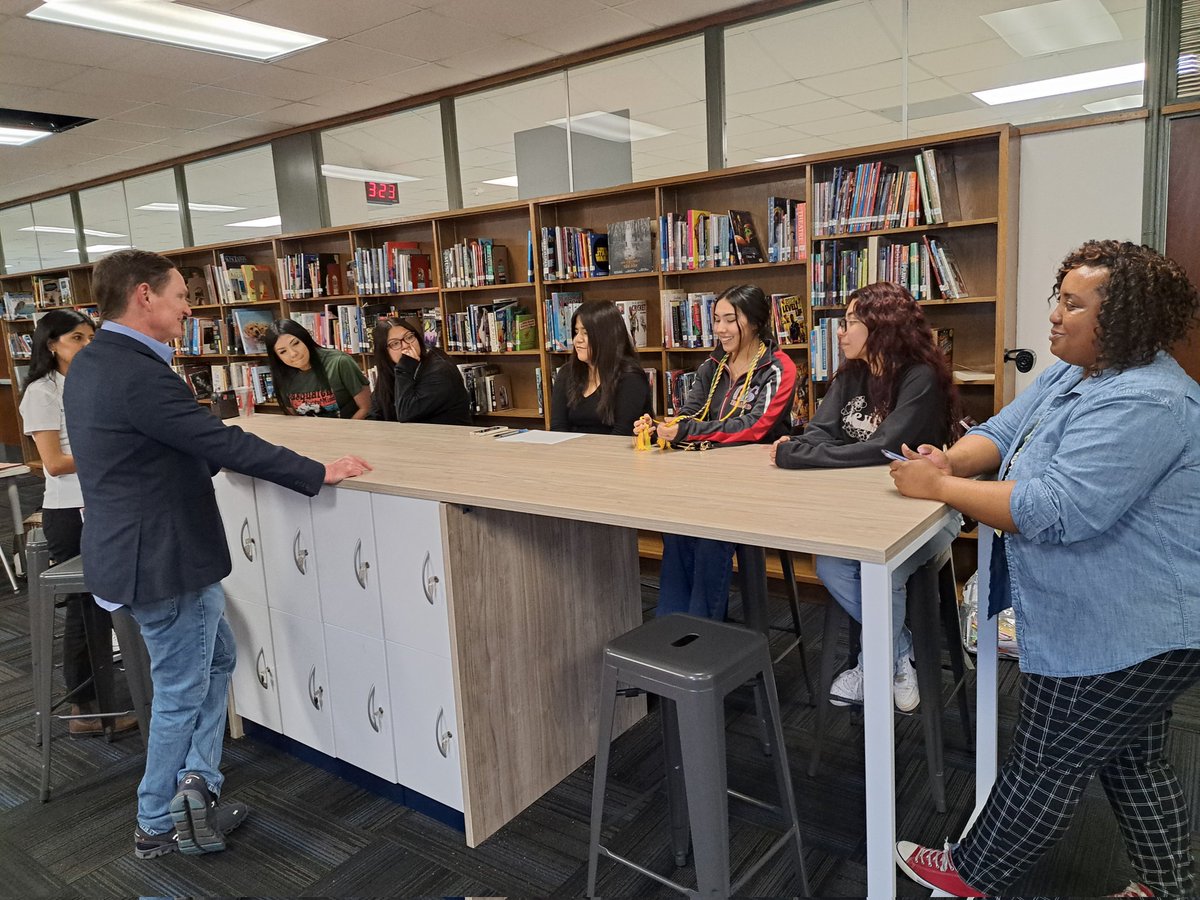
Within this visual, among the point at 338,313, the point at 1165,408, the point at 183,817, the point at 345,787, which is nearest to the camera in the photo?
the point at 1165,408

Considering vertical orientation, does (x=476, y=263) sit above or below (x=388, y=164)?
below

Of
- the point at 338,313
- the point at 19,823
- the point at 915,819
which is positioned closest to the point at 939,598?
the point at 915,819

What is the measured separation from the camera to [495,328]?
5.01 m

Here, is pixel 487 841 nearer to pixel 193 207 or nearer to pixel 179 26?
pixel 179 26

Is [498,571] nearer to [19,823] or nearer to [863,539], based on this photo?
[863,539]

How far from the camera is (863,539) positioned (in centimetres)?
149

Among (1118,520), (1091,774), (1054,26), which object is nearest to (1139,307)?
(1118,520)

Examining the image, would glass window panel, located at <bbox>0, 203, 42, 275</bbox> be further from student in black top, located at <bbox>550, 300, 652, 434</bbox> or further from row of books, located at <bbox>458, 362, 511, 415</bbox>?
student in black top, located at <bbox>550, 300, 652, 434</bbox>

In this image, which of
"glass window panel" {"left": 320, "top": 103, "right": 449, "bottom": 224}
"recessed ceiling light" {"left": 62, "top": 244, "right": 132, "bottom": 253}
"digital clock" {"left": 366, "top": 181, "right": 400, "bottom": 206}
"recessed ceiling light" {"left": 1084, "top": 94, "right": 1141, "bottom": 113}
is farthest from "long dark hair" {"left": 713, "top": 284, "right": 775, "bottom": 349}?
"recessed ceiling light" {"left": 62, "top": 244, "right": 132, "bottom": 253}

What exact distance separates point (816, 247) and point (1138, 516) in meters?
2.54

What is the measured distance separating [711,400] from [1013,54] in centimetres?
210

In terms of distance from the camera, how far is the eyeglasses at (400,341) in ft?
12.6

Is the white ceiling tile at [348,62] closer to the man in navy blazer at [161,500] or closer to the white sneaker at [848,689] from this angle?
the man in navy blazer at [161,500]

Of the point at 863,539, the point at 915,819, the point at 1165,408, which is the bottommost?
the point at 915,819
